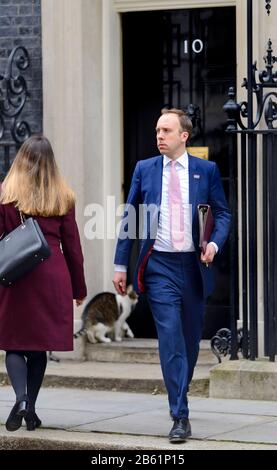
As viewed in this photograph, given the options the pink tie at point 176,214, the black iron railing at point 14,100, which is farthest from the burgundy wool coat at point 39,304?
the black iron railing at point 14,100

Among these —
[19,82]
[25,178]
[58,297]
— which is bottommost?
[58,297]

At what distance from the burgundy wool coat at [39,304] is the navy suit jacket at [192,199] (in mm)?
396

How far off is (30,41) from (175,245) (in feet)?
12.8

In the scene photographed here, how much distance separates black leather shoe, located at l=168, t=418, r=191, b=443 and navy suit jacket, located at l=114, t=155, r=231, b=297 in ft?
2.58

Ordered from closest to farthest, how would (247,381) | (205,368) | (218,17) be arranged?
(247,381) → (205,368) → (218,17)

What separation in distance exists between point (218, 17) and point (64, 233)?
3.63 metres

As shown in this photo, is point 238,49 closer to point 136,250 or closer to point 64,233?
point 136,250

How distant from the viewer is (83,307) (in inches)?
441

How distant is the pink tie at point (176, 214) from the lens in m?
7.97

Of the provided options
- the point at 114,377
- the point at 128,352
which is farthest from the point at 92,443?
the point at 128,352

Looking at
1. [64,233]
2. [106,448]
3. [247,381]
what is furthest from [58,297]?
[247,381]

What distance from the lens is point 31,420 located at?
26.9ft

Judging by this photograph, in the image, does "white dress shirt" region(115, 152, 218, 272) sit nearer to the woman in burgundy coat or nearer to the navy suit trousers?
the navy suit trousers

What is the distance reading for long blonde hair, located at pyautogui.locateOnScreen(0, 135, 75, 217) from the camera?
8.09 meters
